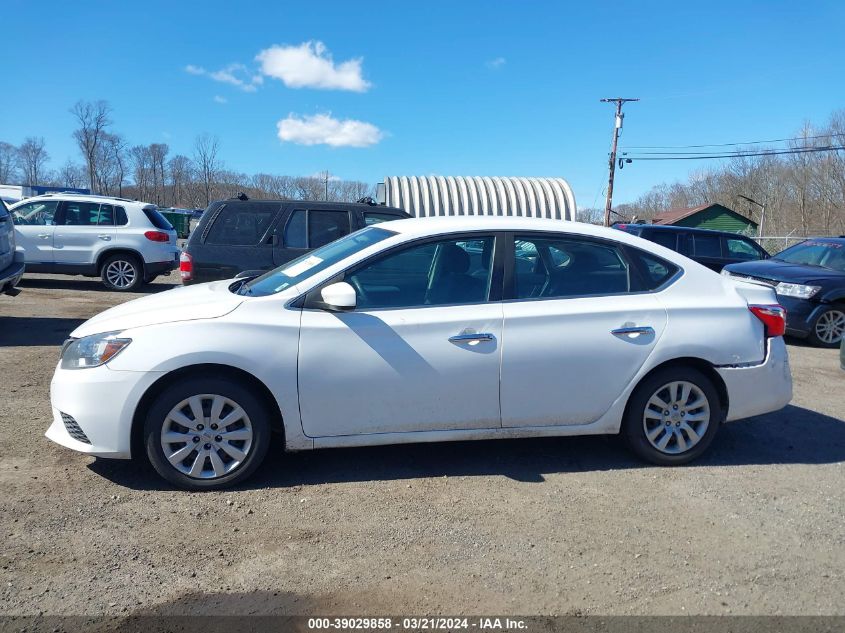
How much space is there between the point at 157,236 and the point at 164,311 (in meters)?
10.2

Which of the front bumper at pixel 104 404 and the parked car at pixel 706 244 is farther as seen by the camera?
the parked car at pixel 706 244

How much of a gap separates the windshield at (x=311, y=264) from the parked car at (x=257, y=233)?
11.2 feet

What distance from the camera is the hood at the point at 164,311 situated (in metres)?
3.97

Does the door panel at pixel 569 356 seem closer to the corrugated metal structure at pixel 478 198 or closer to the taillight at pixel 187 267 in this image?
the taillight at pixel 187 267

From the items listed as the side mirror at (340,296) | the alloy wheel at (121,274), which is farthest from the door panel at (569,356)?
the alloy wheel at (121,274)

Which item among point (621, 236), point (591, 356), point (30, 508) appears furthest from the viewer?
point (621, 236)

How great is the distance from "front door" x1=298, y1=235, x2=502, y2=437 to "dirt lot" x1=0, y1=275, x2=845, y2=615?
Answer: 0.46 m

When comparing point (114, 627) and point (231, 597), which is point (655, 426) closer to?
point (231, 597)

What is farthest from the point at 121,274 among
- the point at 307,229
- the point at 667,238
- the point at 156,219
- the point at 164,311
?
the point at 667,238

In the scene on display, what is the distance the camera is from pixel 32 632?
105 inches

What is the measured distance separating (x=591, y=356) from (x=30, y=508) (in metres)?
3.45

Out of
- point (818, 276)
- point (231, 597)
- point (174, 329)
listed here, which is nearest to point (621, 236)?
point (174, 329)

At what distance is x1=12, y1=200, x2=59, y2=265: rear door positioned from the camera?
12.9m

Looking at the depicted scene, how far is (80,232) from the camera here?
512 inches
